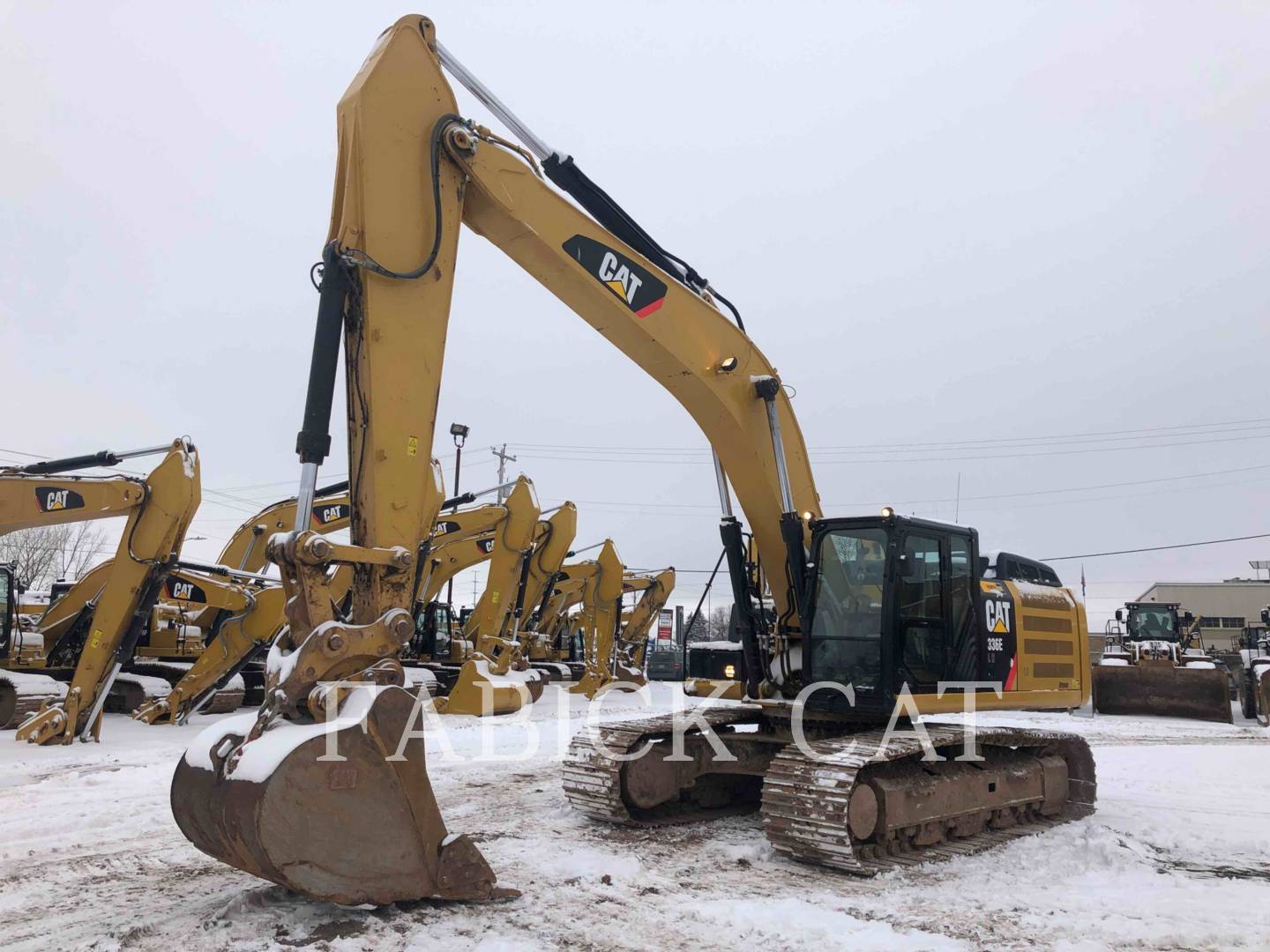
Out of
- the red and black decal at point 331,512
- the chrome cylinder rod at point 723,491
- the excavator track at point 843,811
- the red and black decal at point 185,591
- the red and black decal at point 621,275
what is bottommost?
the excavator track at point 843,811

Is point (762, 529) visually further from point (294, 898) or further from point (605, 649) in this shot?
point (605, 649)

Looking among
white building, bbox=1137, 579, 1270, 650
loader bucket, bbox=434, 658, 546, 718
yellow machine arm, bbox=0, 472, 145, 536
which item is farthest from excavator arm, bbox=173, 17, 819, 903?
white building, bbox=1137, 579, 1270, 650

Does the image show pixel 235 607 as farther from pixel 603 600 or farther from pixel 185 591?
pixel 603 600

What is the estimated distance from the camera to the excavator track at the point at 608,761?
7.18 metres

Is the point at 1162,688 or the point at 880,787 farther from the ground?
the point at 1162,688

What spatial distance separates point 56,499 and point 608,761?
8433 millimetres

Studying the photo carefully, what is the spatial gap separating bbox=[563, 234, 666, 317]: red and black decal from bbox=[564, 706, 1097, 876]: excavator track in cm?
320

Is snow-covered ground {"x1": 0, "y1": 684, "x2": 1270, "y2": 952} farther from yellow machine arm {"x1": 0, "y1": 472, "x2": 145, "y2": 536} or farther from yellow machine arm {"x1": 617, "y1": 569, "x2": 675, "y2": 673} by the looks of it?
yellow machine arm {"x1": 617, "y1": 569, "x2": 675, "y2": 673}

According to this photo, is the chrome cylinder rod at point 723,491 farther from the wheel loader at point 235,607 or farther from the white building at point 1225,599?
the white building at point 1225,599

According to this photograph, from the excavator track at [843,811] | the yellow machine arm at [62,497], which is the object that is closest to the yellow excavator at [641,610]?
the yellow machine arm at [62,497]

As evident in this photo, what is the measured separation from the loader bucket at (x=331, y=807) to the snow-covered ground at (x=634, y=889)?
0.87ft

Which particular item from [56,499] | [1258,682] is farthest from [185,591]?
[1258,682]

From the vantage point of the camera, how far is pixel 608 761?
7.28m

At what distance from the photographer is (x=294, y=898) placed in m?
4.93
